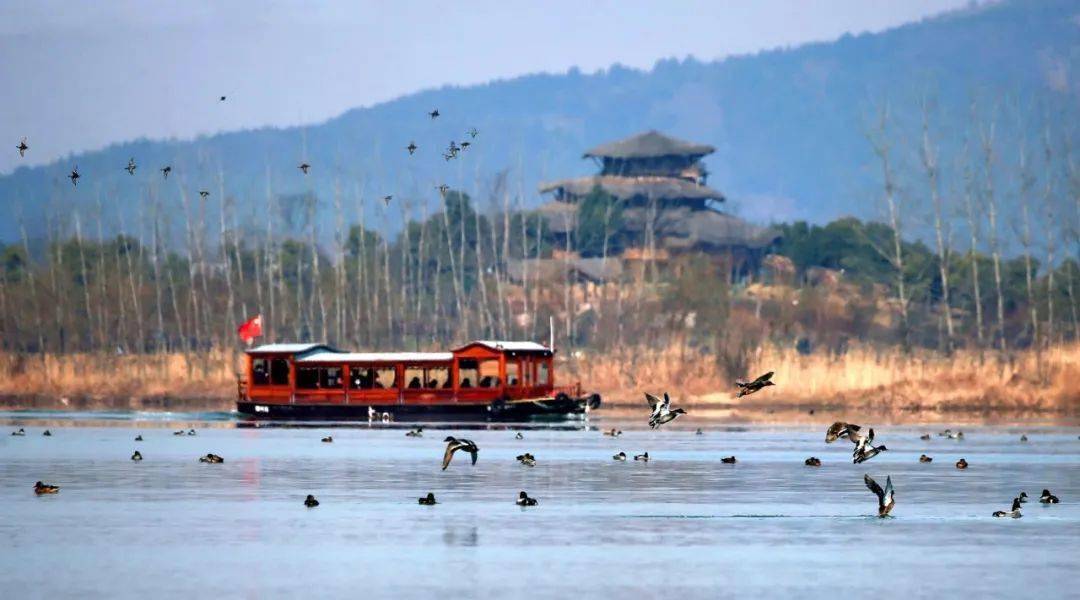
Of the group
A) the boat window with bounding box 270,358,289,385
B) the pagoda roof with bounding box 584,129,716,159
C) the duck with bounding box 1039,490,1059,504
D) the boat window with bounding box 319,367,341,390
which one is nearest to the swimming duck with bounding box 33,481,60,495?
the duck with bounding box 1039,490,1059,504

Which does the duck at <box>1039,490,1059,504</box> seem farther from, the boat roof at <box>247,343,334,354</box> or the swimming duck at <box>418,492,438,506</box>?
the boat roof at <box>247,343,334,354</box>

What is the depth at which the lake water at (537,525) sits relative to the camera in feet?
84.9

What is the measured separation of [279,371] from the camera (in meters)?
80.8

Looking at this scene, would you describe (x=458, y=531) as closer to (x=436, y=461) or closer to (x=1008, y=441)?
(x=436, y=461)

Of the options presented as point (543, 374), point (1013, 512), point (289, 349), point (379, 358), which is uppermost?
point (289, 349)

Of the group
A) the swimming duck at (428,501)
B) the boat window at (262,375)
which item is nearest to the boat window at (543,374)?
the boat window at (262,375)

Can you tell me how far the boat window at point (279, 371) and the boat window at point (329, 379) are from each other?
1344 millimetres

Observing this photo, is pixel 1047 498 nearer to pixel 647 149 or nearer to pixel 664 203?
pixel 664 203

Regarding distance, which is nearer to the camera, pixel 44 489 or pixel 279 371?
pixel 44 489

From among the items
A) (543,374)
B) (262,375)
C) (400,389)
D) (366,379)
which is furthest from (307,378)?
(543,374)

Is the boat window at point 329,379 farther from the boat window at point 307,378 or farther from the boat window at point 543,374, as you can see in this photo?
the boat window at point 543,374

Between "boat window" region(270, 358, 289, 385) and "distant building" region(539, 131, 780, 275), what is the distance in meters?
63.9

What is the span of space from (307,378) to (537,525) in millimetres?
49185

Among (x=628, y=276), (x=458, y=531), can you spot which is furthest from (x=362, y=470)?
(x=628, y=276)
